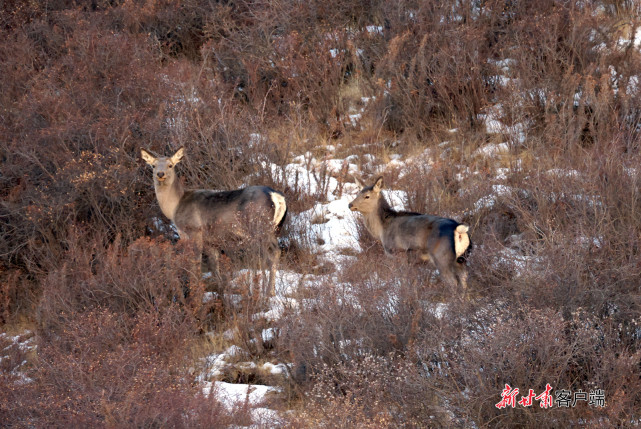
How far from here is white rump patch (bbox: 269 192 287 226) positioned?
820 cm

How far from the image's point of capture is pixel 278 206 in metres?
8.23

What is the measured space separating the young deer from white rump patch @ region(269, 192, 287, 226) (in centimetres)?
81

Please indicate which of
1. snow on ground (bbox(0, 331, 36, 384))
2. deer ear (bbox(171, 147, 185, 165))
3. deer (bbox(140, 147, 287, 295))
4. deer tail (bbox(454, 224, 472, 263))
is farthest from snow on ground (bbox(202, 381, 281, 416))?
deer ear (bbox(171, 147, 185, 165))

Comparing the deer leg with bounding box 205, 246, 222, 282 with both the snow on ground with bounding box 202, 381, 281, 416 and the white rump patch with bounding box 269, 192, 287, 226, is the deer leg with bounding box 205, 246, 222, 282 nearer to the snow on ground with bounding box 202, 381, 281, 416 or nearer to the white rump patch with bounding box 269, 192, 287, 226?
the white rump patch with bounding box 269, 192, 287, 226

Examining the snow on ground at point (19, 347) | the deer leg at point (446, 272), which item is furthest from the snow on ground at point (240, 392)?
the deer leg at point (446, 272)

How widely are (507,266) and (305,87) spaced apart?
624 cm

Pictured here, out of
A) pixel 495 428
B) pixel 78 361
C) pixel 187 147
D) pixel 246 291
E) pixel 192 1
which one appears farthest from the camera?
pixel 192 1

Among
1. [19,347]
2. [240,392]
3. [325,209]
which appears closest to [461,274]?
[240,392]

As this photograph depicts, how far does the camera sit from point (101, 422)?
14.7 ft

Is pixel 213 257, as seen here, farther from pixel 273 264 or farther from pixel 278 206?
pixel 278 206

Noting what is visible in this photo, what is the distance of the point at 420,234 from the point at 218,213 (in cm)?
243

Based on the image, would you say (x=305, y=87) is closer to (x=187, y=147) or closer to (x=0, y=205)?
(x=187, y=147)

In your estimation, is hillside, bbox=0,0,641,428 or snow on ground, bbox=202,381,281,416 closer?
hillside, bbox=0,0,641,428

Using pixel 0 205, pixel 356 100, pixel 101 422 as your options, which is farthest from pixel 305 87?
pixel 101 422
